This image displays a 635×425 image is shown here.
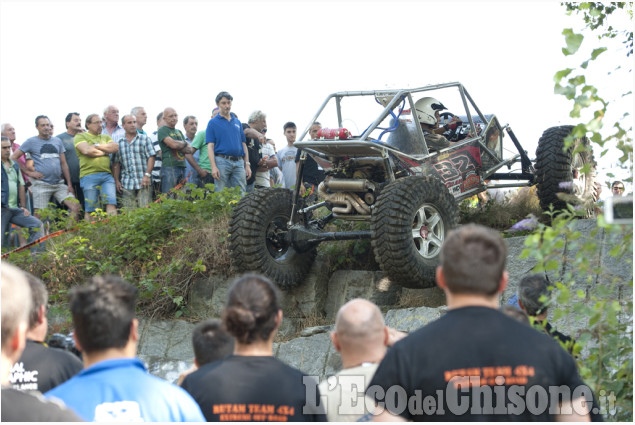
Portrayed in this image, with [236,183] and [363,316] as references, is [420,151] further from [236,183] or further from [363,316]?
[363,316]

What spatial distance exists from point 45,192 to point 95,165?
2.63 feet

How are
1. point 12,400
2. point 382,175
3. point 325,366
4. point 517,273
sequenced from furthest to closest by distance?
point 382,175 → point 517,273 → point 325,366 → point 12,400

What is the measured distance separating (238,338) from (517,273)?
5581 millimetres

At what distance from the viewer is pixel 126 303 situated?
3168mm

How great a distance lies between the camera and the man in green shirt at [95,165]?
1115cm

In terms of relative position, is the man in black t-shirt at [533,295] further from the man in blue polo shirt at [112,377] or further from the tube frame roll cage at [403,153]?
the tube frame roll cage at [403,153]

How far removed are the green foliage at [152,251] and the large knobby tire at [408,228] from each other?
7.43 feet

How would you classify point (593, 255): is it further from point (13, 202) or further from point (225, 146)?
point (13, 202)

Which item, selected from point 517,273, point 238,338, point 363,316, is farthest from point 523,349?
point 517,273

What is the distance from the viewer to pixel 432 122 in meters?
9.91

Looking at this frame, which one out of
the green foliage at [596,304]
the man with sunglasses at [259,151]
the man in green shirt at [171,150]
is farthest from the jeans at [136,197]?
the green foliage at [596,304]

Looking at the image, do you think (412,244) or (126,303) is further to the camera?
(412,244)

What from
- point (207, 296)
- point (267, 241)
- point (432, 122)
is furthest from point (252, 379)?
point (432, 122)

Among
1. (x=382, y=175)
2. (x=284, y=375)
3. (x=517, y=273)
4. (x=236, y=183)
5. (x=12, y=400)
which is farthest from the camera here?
(x=236, y=183)
